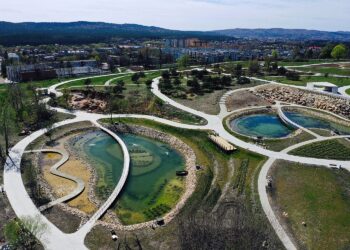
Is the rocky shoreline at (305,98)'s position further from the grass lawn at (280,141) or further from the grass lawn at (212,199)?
the grass lawn at (212,199)

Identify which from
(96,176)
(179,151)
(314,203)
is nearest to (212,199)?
(314,203)

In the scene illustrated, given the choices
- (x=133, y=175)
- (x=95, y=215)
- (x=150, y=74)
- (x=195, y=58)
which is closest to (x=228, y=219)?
(x=95, y=215)

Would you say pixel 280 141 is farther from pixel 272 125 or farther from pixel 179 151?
pixel 179 151

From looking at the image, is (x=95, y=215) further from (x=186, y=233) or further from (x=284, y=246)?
(x=284, y=246)

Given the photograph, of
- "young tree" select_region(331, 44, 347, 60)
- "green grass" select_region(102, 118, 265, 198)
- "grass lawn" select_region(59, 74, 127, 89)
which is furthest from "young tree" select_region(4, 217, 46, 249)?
"young tree" select_region(331, 44, 347, 60)

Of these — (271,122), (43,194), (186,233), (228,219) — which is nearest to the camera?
(186,233)

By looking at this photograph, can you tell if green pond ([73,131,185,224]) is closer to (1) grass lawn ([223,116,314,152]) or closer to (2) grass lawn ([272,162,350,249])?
(1) grass lawn ([223,116,314,152])

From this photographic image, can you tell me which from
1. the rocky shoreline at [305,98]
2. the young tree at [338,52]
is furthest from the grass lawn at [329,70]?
the rocky shoreline at [305,98]
